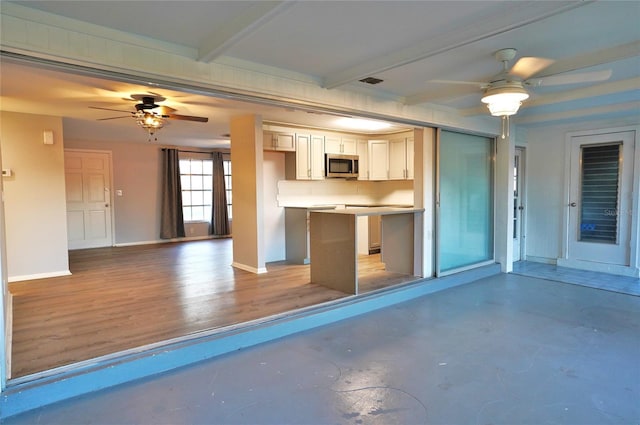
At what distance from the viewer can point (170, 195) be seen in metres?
8.65

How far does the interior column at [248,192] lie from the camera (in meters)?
5.28

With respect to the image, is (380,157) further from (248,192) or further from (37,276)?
(37,276)

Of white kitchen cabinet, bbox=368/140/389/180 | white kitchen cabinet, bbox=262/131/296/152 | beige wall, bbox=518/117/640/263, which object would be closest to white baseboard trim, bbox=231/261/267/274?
white kitchen cabinet, bbox=262/131/296/152

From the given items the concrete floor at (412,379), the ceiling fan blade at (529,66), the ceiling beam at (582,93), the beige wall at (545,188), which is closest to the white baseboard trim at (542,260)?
the beige wall at (545,188)

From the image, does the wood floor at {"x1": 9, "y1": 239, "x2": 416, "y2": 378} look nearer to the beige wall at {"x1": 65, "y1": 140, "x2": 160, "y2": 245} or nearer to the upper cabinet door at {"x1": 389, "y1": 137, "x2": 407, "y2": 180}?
the upper cabinet door at {"x1": 389, "y1": 137, "x2": 407, "y2": 180}

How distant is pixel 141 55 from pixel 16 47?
2.32 feet

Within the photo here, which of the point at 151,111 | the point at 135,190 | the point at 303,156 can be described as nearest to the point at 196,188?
the point at 135,190

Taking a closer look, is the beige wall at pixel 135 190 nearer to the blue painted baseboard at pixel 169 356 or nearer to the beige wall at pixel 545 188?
the blue painted baseboard at pixel 169 356

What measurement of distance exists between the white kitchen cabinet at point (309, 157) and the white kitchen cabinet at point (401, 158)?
1.40 metres

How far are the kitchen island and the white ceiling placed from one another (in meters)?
1.46

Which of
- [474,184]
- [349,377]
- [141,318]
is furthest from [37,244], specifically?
[474,184]

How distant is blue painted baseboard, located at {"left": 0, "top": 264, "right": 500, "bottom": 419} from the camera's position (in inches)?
93.4

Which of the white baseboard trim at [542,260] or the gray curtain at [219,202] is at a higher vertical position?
the gray curtain at [219,202]

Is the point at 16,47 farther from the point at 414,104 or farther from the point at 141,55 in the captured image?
the point at 414,104
